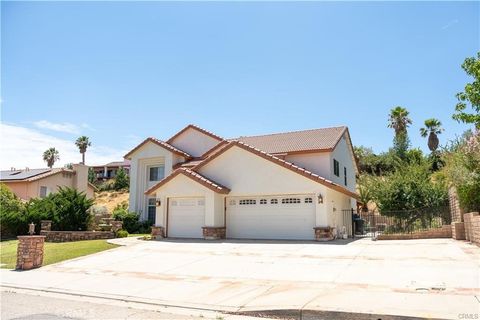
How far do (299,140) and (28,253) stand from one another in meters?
18.2

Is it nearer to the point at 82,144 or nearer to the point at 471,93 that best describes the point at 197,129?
the point at 471,93

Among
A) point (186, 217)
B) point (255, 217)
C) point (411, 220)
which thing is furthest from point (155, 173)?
point (411, 220)

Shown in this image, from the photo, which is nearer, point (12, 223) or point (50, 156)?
point (12, 223)

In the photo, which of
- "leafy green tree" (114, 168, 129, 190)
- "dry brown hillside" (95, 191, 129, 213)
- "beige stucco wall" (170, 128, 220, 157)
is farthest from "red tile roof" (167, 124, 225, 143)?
"leafy green tree" (114, 168, 129, 190)

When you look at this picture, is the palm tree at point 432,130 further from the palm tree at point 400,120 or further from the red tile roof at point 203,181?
the red tile roof at point 203,181

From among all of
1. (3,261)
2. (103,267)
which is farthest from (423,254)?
(3,261)

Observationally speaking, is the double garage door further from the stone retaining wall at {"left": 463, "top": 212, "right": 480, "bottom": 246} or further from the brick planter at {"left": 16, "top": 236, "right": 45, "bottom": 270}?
the brick planter at {"left": 16, "top": 236, "right": 45, "bottom": 270}

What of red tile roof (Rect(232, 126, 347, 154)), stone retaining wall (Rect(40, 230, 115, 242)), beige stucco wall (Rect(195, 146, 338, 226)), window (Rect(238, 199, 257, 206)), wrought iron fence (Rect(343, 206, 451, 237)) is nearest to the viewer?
beige stucco wall (Rect(195, 146, 338, 226))

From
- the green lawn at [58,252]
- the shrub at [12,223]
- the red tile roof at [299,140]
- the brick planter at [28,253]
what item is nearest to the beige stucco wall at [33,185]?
the shrub at [12,223]

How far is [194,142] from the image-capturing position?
3275 cm

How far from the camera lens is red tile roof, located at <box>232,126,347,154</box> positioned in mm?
25031

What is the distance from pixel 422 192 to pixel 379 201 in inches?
105

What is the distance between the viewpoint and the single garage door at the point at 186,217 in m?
22.3

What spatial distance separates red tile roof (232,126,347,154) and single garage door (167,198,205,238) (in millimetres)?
6670
